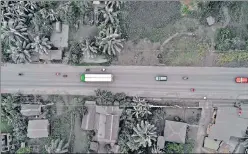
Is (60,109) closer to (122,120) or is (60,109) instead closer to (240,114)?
(122,120)

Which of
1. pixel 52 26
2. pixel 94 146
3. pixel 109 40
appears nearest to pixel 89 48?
pixel 109 40

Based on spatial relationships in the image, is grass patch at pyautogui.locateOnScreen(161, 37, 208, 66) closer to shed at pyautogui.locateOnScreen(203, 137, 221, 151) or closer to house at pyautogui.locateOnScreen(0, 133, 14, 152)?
shed at pyautogui.locateOnScreen(203, 137, 221, 151)

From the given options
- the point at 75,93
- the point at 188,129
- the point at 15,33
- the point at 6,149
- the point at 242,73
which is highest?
the point at 15,33

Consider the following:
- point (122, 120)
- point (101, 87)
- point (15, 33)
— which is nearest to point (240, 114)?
point (122, 120)

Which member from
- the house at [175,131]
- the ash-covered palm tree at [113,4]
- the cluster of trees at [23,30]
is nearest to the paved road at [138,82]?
the cluster of trees at [23,30]

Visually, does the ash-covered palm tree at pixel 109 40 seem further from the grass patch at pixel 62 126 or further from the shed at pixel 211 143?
the shed at pixel 211 143
